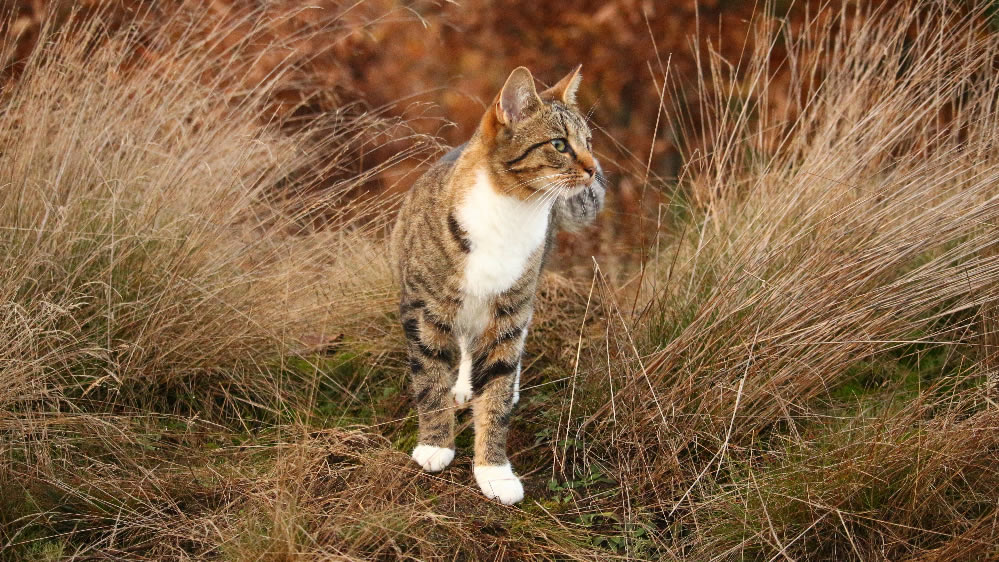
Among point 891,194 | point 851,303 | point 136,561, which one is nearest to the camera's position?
point 136,561

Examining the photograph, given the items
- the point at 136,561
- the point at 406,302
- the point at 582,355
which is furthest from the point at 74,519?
the point at 582,355

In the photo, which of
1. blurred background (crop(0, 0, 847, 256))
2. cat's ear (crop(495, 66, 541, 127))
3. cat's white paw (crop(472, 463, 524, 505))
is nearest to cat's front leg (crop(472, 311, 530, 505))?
cat's white paw (crop(472, 463, 524, 505))

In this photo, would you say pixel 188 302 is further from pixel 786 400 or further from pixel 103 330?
pixel 786 400

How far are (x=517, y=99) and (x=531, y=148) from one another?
0.51 ft

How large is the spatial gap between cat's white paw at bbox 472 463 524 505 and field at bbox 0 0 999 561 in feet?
0.13

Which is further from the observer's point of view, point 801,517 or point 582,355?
point 582,355

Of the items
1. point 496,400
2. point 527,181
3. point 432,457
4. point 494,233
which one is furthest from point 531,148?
point 432,457

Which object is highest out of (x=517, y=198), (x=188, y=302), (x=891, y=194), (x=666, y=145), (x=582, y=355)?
(x=517, y=198)

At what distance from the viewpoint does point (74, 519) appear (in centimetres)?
253

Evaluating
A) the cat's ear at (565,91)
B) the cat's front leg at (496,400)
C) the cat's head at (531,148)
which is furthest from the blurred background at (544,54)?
the cat's head at (531,148)

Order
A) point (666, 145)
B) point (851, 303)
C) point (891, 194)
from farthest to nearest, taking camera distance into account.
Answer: point (666, 145) < point (891, 194) < point (851, 303)

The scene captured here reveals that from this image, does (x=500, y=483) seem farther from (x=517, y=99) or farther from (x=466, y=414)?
(x=517, y=99)

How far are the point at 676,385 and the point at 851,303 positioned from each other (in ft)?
2.14

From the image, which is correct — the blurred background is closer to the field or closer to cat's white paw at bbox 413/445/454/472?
the field
